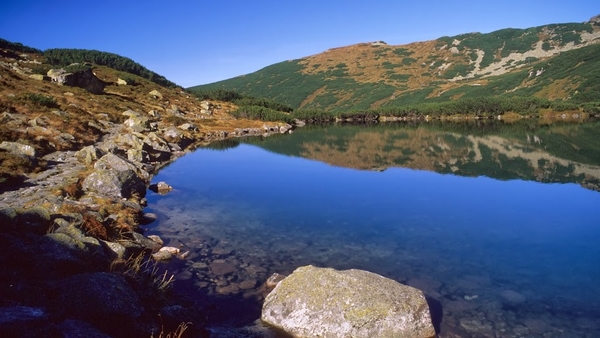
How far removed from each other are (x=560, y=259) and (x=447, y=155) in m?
27.3

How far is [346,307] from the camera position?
8.92 meters

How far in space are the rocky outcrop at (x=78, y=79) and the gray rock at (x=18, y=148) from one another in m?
45.6

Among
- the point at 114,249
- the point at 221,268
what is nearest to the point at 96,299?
the point at 114,249

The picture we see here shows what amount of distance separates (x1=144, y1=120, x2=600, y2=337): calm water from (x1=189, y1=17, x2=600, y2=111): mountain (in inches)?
3915

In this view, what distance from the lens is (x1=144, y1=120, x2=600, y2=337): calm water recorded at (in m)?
10.7

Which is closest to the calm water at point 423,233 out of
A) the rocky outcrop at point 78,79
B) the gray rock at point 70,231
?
the gray rock at point 70,231

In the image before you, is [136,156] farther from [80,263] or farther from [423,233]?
[423,233]

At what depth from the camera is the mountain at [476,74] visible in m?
120

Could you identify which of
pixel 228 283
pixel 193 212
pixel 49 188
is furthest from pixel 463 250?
pixel 49 188

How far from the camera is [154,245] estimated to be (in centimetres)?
1440

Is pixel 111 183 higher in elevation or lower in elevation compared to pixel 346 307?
higher

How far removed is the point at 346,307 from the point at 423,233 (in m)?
8.78

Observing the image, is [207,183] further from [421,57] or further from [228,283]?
[421,57]

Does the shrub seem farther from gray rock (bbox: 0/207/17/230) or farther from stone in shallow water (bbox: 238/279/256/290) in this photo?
stone in shallow water (bbox: 238/279/256/290)
